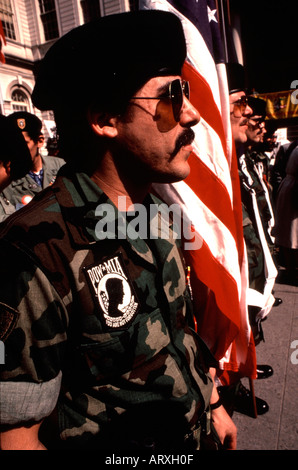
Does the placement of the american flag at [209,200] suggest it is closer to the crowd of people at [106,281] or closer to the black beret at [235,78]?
the crowd of people at [106,281]

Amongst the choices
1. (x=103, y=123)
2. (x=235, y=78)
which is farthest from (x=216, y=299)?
(x=235, y=78)

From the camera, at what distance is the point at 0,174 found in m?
2.06

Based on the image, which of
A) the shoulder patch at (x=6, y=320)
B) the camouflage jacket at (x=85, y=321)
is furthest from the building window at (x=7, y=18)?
the shoulder patch at (x=6, y=320)

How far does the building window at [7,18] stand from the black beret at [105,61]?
67.0 feet

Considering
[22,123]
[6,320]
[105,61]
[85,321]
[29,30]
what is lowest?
[85,321]

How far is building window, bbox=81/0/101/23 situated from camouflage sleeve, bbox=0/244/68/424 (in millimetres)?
20119

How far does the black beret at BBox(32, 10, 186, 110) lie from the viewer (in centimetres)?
119

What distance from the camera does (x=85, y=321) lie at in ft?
3.39

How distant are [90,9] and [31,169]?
1778 cm

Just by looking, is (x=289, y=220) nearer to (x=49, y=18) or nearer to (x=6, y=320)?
(x=6, y=320)

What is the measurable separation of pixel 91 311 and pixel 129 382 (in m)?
0.28

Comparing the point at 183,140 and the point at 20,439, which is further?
the point at 183,140

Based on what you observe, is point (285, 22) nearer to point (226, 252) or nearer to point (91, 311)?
point (226, 252)

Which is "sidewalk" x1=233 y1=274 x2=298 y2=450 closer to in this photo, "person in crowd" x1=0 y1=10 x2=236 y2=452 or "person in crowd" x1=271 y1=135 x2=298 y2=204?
"person in crowd" x1=0 y1=10 x2=236 y2=452
